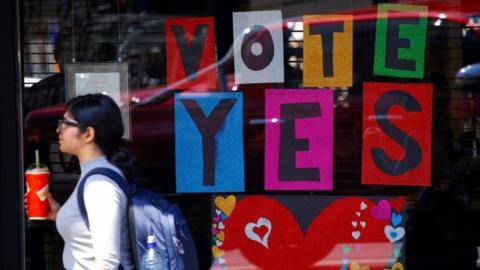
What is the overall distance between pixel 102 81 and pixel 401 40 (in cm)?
167

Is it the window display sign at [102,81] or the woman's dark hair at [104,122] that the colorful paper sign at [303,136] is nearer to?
the window display sign at [102,81]

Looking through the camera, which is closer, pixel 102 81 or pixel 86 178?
pixel 86 178

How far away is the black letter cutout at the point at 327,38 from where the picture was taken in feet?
15.2

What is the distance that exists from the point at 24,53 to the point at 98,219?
1.62 meters

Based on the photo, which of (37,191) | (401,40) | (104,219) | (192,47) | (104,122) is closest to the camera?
(104,219)

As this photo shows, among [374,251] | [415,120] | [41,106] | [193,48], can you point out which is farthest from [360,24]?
[41,106]

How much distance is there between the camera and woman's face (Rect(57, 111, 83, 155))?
12.5 ft

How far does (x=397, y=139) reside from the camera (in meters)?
4.64

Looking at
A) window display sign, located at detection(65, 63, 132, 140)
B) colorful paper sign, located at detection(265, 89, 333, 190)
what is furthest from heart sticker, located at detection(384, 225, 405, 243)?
window display sign, located at detection(65, 63, 132, 140)

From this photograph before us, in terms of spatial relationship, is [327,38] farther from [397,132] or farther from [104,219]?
[104,219]

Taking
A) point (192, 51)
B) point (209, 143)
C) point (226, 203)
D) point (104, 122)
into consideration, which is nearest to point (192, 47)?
point (192, 51)

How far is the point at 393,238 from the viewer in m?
4.68

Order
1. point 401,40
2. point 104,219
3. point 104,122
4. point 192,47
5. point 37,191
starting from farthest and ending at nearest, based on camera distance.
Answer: point 192,47 < point 401,40 < point 37,191 < point 104,122 < point 104,219

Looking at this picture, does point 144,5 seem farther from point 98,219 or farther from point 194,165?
point 98,219
